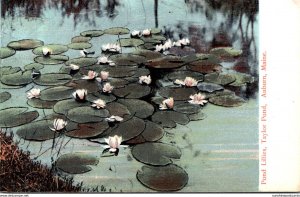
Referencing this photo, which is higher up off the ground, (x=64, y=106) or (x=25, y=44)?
(x=25, y=44)

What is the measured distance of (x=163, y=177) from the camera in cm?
120

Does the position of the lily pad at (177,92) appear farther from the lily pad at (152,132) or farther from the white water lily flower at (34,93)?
the white water lily flower at (34,93)

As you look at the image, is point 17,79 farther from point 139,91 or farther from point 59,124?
point 139,91

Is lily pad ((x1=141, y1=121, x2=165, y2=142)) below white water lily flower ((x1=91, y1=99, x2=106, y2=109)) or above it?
below

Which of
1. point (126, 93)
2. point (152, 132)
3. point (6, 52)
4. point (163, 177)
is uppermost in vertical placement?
point (6, 52)

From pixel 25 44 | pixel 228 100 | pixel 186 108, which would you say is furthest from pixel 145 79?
pixel 25 44

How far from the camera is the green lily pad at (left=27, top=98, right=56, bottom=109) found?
123 cm

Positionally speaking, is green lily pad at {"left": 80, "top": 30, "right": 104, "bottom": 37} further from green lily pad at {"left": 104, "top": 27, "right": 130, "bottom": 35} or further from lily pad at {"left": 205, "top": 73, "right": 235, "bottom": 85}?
lily pad at {"left": 205, "top": 73, "right": 235, "bottom": 85}

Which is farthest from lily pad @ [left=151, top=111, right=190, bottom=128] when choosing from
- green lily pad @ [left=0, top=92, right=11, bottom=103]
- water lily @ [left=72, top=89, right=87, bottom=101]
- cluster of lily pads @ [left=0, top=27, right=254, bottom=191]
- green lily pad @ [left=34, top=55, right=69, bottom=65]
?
green lily pad @ [left=0, top=92, right=11, bottom=103]

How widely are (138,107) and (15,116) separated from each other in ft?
1.15


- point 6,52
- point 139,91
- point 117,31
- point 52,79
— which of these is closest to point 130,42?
point 117,31

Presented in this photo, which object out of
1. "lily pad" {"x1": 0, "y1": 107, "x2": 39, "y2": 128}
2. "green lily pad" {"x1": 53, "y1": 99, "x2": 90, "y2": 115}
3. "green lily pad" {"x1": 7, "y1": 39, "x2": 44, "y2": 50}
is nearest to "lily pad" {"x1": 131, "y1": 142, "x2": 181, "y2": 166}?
"green lily pad" {"x1": 53, "y1": 99, "x2": 90, "y2": 115}

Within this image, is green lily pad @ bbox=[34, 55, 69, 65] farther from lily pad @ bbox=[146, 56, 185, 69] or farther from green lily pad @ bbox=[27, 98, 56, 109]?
lily pad @ bbox=[146, 56, 185, 69]

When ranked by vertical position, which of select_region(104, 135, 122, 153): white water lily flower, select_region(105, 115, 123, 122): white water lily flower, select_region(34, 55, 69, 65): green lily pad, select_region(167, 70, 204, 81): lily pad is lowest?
select_region(104, 135, 122, 153): white water lily flower
